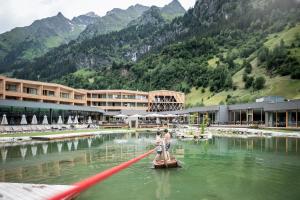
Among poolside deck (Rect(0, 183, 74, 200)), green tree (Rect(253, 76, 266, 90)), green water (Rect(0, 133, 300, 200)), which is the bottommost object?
green water (Rect(0, 133, 300, 200))

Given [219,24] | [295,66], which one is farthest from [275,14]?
[295,66]

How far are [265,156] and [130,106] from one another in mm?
79269

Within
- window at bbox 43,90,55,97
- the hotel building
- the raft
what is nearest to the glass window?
Result: the hotel building

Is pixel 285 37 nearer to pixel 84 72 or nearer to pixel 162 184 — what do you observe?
pixel 84 72

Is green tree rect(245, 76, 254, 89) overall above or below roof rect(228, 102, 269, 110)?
above

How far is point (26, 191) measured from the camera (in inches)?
393

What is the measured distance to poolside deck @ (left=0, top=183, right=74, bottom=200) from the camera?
9.21 metres

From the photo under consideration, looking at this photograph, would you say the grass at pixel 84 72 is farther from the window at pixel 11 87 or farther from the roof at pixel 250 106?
the roof at pixel 250 106

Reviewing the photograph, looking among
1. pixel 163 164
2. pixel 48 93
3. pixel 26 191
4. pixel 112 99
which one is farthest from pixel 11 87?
pixel 26 191

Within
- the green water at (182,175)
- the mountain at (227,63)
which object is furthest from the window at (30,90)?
the mountain at (227,63)

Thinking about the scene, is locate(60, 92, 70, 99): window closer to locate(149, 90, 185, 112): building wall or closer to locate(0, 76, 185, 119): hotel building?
locate(0, 76, 185, 119): hotel building

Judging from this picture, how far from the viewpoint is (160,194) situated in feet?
42.9

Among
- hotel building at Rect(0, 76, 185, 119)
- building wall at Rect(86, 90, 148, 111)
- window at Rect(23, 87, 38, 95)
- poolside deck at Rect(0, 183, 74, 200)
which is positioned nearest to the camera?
poolside deck at Rect(0, 183, 74, 200)

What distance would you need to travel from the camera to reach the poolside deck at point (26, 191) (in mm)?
9211
